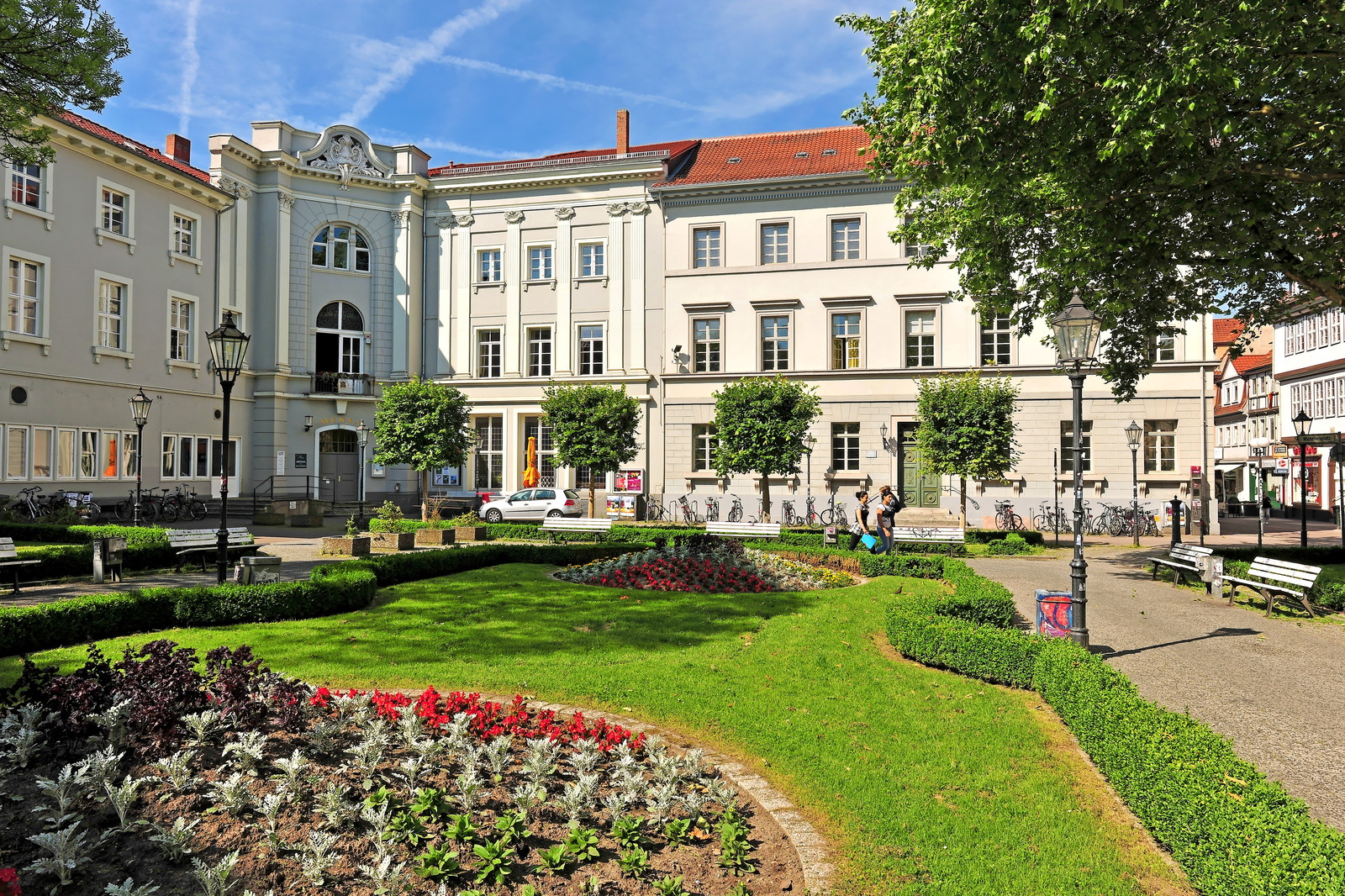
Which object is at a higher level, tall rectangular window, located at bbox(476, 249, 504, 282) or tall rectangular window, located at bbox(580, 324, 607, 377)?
tall rectangular window, located at bbox(476, 249, 504, 282)

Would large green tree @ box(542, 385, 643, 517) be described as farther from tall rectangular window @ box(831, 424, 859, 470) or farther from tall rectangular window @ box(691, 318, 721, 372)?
tall rectangular window @ box(831, 424, 859, 470)

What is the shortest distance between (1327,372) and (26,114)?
180 feet

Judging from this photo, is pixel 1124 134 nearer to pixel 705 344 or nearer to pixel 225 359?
pixel 225 359

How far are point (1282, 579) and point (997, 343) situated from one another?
64.7 feet

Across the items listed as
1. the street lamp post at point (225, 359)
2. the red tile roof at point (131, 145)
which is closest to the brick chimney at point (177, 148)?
the red tile roof at point (131, 145)

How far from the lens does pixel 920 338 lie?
1275 inches

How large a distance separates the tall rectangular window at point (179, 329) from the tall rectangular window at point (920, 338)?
94.9ft

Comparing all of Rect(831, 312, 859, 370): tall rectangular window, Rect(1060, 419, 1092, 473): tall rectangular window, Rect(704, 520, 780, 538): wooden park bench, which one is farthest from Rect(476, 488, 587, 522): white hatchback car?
Rect(1060, 419, 1092, 473): tall rectangular window

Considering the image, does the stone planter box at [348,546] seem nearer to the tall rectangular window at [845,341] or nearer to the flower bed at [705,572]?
the flower bed at [705,572]

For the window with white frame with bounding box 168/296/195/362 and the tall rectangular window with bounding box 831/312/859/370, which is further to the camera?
the tall rectangular window with bounding box 831/312/859/370

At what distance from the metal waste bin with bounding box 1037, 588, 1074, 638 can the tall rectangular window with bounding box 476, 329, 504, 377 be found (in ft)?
102

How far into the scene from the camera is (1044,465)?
3050cm

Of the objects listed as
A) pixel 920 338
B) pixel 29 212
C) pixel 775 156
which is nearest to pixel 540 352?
pixel 775 156

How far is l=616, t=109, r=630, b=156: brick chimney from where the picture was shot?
3809cm
